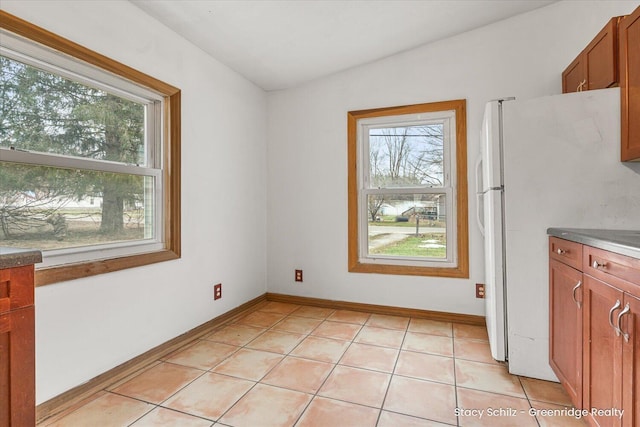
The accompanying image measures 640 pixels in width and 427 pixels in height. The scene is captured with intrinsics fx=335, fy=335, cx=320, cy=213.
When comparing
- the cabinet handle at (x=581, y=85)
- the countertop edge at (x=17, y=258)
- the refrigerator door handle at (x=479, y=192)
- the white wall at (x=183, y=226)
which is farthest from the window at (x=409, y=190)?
the countertop edge at (x=17, y=258)

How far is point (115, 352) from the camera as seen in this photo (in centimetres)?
197

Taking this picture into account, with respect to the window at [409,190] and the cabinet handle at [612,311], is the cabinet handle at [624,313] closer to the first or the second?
the cabinet handle at [612,311]

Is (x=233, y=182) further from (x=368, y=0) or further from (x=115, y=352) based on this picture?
(x=368, y=0)

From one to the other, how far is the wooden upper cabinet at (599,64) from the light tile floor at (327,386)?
1749 mm

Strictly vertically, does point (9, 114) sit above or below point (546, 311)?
above

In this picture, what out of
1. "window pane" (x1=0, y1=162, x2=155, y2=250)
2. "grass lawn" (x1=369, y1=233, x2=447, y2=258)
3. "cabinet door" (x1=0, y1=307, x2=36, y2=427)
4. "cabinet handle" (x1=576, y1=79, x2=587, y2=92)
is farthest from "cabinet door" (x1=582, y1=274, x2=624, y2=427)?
"window pane" (x1=0, y1=162, x2=155, y2=250)

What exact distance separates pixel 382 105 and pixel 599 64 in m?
1.57

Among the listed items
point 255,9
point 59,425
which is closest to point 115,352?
point 59,425

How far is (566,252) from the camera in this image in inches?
64.5

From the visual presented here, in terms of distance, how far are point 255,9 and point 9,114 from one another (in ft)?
4.85

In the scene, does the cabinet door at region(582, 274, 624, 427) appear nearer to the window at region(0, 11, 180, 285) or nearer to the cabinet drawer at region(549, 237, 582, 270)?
the cabinet drawer at region(549, 237, 582, 270)

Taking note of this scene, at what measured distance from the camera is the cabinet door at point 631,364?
41.8 inches

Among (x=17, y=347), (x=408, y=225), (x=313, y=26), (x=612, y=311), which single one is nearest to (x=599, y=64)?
(x=612, y=311)

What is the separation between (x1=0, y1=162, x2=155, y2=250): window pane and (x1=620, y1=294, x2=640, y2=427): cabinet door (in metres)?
2.48
